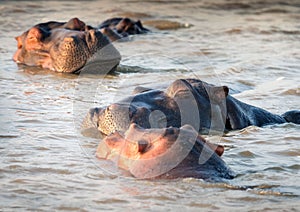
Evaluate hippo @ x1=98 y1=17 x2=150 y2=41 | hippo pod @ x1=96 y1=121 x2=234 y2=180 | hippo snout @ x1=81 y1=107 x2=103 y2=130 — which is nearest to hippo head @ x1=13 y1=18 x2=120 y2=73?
hippo @ x1=98 y1=17 x2=150 y2=41

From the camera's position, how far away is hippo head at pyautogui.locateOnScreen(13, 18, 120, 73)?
889cm

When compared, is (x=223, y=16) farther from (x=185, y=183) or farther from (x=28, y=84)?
(x=185, y=183)

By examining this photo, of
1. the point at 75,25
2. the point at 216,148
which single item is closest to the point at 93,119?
the point at 216,148

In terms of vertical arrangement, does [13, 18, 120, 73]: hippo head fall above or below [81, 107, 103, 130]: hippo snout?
below

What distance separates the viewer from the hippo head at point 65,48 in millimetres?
8891

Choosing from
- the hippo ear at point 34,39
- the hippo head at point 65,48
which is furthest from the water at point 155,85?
the hippo ear at point 34,39

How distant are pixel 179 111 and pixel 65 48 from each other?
2.93 m

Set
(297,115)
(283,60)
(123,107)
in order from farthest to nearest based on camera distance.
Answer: (283,60) → (297,115) → (123,107)

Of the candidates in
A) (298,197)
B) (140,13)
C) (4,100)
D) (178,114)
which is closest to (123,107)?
(178,114)

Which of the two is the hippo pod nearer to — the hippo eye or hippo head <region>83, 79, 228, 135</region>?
the hippo eye

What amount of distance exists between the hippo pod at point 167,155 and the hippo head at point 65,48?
382 cm

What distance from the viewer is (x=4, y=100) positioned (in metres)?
7.70

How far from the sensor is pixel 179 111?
20.4 feet

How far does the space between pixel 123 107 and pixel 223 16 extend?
8.89 metres
